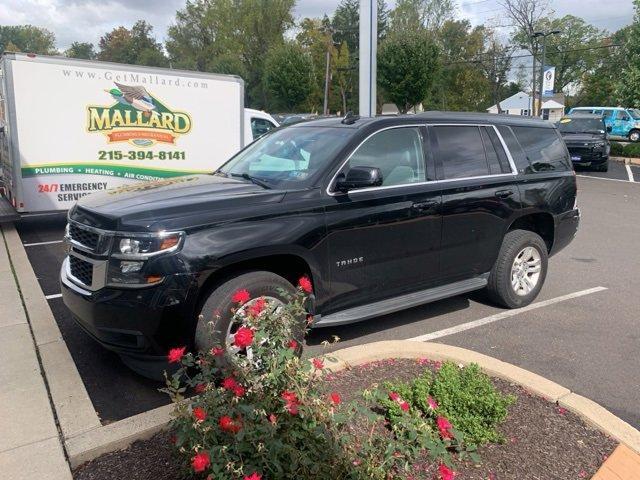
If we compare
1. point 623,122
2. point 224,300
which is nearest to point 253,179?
point 224,300

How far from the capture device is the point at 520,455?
2.81m

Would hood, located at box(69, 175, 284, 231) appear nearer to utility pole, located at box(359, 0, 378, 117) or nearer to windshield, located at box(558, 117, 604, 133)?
utility pole, located at box(359, 0, 378, 117)

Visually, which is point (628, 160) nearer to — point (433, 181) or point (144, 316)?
point (433, 181)

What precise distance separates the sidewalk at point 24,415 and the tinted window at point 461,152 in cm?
353

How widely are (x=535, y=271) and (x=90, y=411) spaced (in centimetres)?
432

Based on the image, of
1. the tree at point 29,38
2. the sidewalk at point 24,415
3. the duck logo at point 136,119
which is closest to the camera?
the sidewalk at point 24,415

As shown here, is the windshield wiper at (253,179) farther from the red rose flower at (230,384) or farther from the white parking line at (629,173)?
the white parking line at (629,173)

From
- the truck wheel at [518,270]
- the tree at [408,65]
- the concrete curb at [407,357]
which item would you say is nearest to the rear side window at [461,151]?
the truck wheel at [518,270]

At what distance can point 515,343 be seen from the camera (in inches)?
184

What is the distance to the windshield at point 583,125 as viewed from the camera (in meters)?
20.2

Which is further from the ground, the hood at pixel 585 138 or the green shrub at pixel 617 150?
the hood at pixel 585 138

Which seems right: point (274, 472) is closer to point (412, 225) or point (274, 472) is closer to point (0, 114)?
point (412, 225)

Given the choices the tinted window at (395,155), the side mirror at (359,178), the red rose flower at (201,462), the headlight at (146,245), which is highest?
the tinted window at (395,155)

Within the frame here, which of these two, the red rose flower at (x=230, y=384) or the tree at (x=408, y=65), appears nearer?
the red rose flower at (x=230, y=384)
